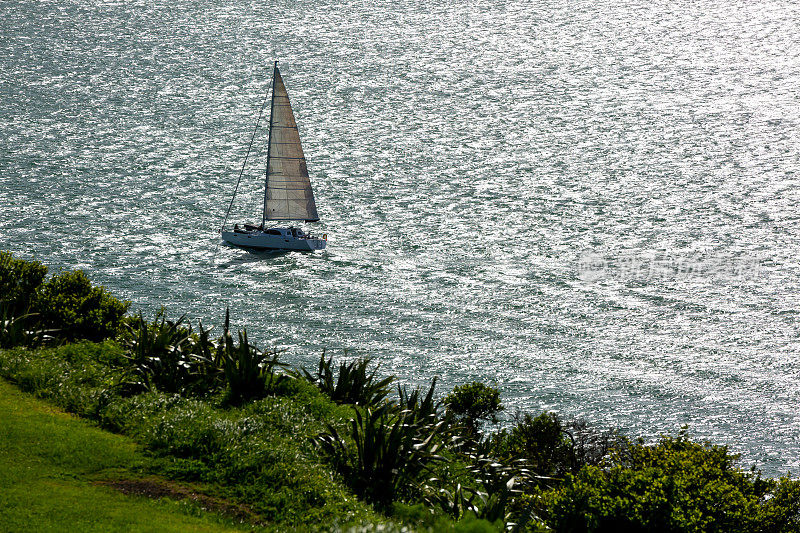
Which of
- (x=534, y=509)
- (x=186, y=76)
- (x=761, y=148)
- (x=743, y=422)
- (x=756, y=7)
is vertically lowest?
(x=743, y=422)

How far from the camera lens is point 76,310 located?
23.9m

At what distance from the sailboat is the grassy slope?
37.4 meters

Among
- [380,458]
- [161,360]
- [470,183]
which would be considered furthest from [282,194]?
[380,458]

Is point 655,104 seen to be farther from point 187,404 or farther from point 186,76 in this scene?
point 187,404

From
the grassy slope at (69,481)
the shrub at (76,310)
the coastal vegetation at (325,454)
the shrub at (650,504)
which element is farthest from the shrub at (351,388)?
the shrub at (76,310)

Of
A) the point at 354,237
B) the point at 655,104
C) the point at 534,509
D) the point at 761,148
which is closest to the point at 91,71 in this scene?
the point at 354,237

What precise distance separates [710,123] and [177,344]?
7064cm

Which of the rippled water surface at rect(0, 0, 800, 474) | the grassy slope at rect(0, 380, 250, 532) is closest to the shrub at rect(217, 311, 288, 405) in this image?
the grassy slope at rect(0, 380, 250, 532)

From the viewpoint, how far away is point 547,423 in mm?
23031

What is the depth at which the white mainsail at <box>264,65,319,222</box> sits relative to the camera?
55750 millimetres

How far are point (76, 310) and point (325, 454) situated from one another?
10160mm

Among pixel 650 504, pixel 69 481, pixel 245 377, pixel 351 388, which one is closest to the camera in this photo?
pixel 69 481

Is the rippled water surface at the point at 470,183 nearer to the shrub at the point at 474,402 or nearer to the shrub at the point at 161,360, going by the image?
the shrub at the point at 474,402

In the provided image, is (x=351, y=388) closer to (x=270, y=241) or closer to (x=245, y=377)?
(x=245, y=377)
